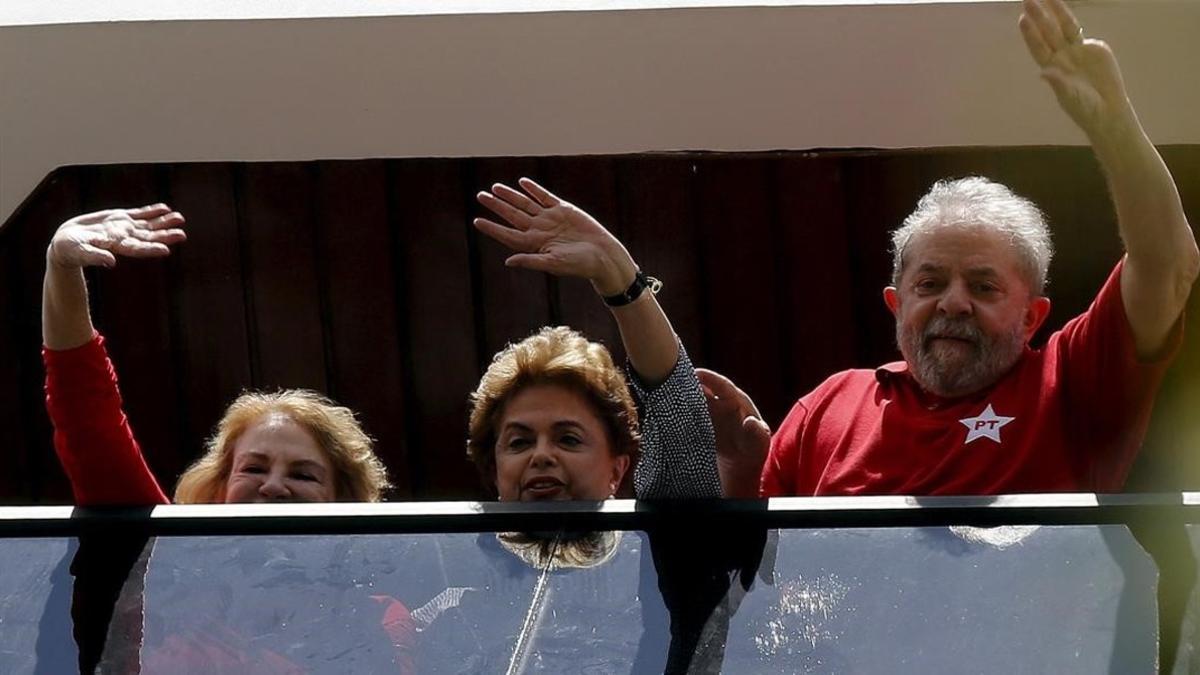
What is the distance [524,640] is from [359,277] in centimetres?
132

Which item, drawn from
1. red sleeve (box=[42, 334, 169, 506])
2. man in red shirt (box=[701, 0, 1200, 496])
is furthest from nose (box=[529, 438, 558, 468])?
red sleeve (box=[42, 334, 169, 506])

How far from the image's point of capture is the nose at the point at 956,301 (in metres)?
1.77

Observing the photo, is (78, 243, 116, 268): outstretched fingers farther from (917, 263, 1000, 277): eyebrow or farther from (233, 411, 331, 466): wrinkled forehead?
(917, 263, 1000, 277): eyebrow

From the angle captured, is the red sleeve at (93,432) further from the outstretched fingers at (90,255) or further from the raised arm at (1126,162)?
the raised arm at (1126,162)

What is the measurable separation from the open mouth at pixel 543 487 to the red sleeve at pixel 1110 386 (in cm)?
47

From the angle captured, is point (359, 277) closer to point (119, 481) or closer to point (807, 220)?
point (807, 220)

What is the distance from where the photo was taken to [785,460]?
6.13 ft

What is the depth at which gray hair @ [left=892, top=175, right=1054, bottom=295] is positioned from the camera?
180 cm

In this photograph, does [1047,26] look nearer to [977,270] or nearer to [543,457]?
[977,270]

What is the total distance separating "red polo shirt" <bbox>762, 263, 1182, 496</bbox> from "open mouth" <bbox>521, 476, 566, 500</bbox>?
0.22m

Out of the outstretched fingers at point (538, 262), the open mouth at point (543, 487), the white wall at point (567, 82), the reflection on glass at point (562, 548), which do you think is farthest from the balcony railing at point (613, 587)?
the white wall at point (567, 82)

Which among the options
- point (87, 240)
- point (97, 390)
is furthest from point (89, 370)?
point (87, 240)

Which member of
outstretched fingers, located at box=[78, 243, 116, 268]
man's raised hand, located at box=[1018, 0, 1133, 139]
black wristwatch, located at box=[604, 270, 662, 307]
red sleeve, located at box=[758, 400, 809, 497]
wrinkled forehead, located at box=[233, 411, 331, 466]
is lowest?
red sleeve, located at box=[758, 400, 809, 497]

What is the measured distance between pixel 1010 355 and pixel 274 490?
27.7 inches
